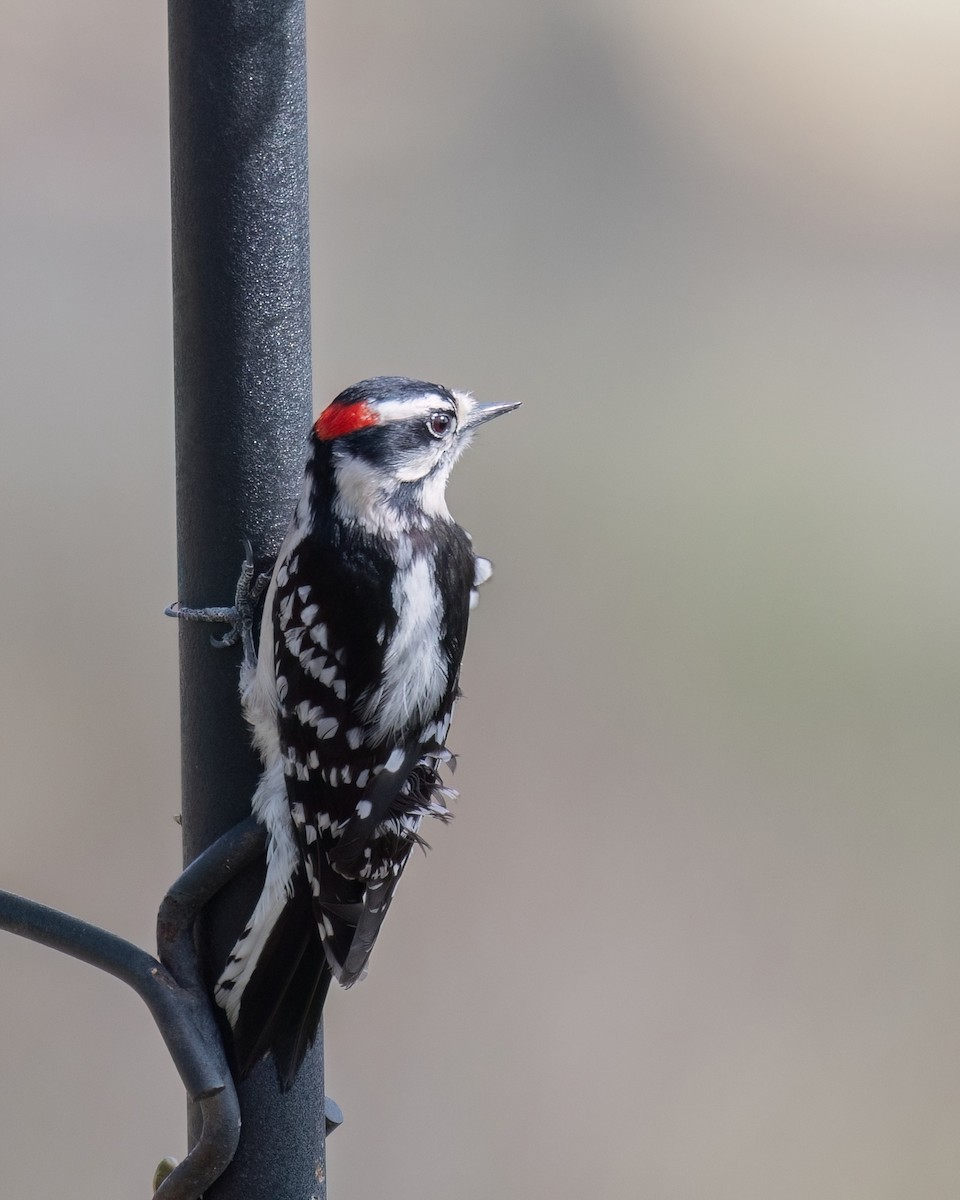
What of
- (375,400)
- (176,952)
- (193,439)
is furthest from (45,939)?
(375,400)

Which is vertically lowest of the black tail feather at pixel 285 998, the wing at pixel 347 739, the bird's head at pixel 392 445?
the black tail feather at pixel 285 998

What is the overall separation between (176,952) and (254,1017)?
12cm

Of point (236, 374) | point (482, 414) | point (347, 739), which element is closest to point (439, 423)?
point (482, 414)

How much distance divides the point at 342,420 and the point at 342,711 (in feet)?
1.20

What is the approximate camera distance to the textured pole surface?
4.63 ft

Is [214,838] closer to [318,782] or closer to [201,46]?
[318,782]

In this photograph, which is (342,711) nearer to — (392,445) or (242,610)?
(242,610)

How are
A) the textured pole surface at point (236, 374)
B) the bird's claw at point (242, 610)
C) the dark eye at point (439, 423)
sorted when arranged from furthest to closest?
the dark eye at point (439, 423) → the bird's claw at point (242, 610) → the textured pole surface at point (236, 374)

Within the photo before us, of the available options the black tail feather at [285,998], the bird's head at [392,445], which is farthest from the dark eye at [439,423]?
the black tail feather at [285,998]

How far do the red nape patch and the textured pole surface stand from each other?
1.2 inches

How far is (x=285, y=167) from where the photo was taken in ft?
4.79

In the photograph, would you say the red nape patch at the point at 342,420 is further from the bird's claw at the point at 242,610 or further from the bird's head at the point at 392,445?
the bird's claw at the point at 242,610

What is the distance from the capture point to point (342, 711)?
1547mm

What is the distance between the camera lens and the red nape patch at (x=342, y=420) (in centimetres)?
156
